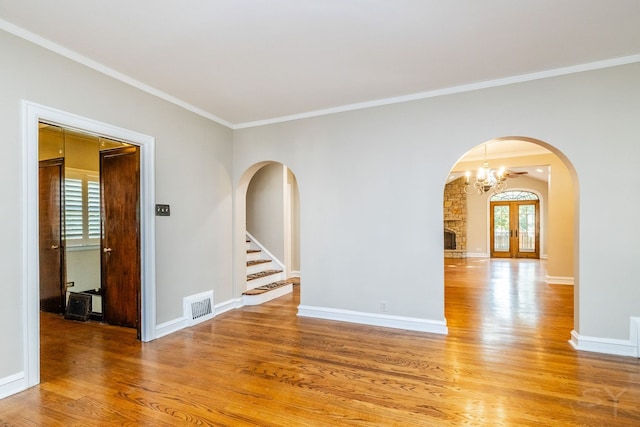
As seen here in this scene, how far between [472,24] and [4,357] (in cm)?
443

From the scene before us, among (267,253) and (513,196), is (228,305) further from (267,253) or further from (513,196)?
(513,196)

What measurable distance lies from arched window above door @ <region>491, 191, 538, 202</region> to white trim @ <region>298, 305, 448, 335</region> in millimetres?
10460

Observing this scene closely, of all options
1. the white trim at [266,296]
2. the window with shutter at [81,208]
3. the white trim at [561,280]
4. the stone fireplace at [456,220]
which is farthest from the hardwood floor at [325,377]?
the stone fireplace at [456,220]

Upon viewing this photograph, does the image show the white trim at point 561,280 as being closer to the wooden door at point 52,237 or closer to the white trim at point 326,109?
the white trim at point 326,109

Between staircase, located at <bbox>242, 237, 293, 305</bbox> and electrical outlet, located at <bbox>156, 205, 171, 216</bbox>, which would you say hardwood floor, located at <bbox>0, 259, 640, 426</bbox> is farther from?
electrical outlet, located at <bbox>156, 205, 171, 216</bbox>

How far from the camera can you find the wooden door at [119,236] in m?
3.75

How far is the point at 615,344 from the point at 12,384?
527 centimetres

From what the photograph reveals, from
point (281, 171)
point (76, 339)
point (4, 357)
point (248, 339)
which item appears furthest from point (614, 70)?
point (76, 339)

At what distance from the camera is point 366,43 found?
8.78 ft

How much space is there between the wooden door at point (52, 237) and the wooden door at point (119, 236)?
38.0 inches

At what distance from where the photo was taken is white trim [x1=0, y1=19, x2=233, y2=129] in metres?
2.41

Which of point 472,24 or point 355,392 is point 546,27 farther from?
point 355,392

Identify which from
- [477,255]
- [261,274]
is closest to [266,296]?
[261,274]

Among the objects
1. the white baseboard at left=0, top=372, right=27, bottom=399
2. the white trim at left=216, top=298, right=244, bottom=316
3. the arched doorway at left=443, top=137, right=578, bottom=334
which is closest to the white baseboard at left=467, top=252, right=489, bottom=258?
the arched doorway at left=443, top=137, right=578, bottom=334
